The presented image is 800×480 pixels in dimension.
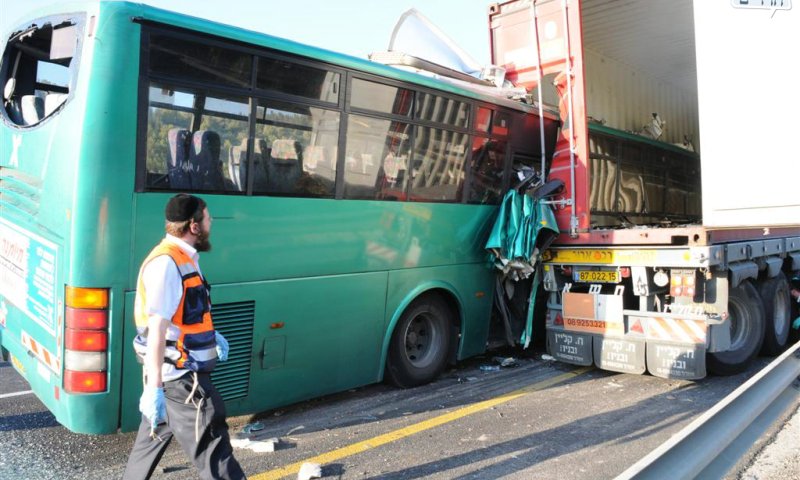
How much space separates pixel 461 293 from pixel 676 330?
6.96ft

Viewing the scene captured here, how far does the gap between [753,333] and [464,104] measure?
417 centimetres

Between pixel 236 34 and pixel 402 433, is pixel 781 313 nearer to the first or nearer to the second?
pixel 402 433

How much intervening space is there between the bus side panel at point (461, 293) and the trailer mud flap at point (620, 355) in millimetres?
1216

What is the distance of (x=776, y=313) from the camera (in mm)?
7332

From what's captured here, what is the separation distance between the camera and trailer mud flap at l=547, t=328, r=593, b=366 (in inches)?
242

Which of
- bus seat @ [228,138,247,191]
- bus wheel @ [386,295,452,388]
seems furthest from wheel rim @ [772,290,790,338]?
bus seat @ [228,138,247,191]

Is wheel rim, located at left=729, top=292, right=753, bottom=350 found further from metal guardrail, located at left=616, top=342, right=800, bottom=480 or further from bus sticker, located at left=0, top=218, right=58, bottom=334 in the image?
bus sticker, located at left=0, top=218, right=58, bottom=334

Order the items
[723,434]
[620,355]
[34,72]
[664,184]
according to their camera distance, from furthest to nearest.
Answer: [664,184]
[620,355]
[34,72]
[723,434]

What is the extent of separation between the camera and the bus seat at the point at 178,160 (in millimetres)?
3967

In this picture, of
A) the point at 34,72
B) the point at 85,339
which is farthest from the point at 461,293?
the point at 34,72

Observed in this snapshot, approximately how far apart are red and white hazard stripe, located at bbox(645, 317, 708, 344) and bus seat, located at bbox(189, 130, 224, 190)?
4.32m

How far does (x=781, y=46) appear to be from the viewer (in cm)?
412

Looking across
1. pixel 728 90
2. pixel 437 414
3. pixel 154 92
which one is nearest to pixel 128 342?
pixel 154 92

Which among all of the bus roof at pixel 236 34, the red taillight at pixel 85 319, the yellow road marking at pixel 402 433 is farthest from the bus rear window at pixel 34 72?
the yellow road marking at pixel 402 433
